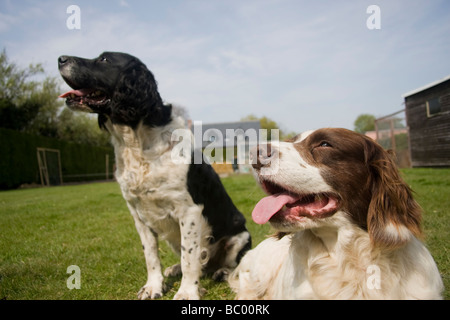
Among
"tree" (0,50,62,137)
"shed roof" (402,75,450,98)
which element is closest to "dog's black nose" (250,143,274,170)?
"shed roof" (402,75,450,98)

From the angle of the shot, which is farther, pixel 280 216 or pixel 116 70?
pixel 116 70

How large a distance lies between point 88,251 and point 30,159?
644 inches

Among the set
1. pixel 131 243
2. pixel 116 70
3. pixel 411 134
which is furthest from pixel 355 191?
pixel 411 134

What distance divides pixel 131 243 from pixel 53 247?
1.03m

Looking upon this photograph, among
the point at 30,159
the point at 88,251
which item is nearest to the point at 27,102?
the point at 30,159

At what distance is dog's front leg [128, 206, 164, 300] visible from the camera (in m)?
2.87

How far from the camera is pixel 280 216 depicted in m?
1.84

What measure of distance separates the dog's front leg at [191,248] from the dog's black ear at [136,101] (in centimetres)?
94

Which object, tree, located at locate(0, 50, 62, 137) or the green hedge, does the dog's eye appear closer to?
the green hedge

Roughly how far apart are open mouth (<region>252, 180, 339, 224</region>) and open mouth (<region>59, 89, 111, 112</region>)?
1866mm

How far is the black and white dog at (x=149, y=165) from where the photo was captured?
111 inches

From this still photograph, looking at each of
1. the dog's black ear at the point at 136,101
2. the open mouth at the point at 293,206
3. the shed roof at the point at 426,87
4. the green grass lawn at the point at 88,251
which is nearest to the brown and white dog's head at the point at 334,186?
the open mouth at the point at 293,206
